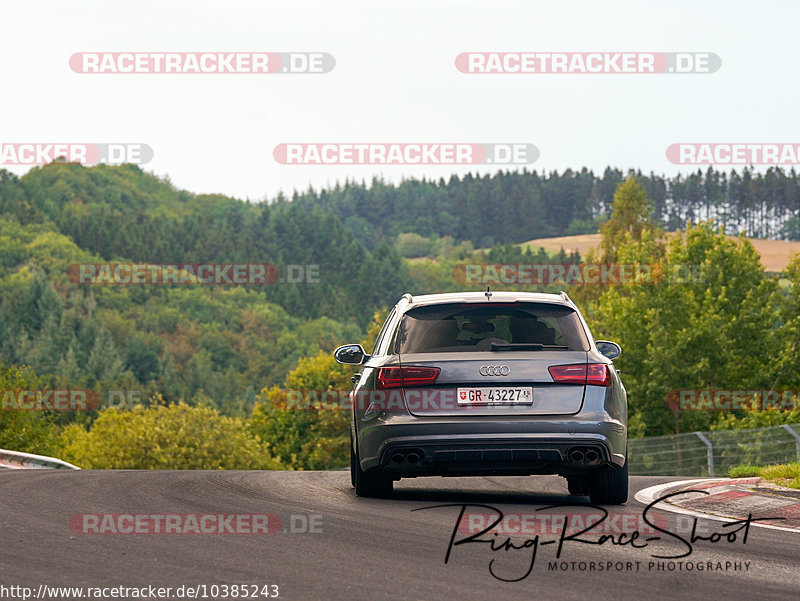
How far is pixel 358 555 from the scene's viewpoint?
23.1 feet

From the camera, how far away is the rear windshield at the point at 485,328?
32.7 feet

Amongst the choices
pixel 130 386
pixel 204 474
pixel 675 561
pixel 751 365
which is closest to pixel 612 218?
pixel 751 365

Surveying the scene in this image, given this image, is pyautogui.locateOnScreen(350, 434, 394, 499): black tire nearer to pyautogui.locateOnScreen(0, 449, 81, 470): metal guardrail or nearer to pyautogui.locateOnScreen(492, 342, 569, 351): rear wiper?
pyautogui.locateOnScreen(492, 342, 569, 351): rear wiper

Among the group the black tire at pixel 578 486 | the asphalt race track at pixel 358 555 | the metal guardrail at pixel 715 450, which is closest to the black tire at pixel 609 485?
the asphalt race track at pixel 358 555

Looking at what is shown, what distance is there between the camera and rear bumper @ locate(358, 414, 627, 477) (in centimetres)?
944

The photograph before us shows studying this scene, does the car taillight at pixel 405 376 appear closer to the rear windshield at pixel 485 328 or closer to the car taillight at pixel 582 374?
the rear windshield at pixel 485 328

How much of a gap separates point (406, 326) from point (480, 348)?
2.27 ft

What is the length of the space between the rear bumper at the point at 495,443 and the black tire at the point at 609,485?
355mm

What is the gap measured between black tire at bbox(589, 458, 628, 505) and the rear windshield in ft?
3.44

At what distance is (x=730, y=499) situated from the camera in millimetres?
10320

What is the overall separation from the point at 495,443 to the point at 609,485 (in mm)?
1206

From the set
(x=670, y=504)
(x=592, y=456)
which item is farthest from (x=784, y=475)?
(x=592, y=456)

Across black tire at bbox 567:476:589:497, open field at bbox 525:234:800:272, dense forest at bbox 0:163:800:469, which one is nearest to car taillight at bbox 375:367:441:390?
black tire at bbox 567:476:589:497

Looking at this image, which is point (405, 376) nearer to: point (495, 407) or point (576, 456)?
point (495, 407)
